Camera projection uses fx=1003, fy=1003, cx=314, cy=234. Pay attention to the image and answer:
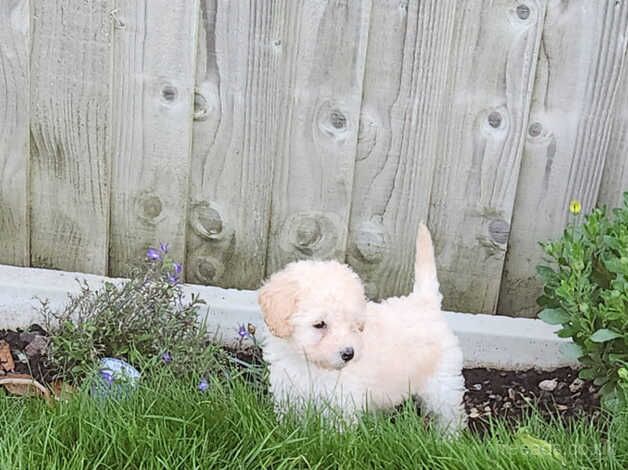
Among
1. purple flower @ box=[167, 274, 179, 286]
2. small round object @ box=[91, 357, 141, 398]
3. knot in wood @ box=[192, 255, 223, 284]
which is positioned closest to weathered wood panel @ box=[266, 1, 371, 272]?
knot in wood @ box=[192, 255, 223, 284]

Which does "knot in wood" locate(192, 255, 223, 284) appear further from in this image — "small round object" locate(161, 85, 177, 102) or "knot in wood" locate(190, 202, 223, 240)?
"small round object" locate(161, 85, 177, 102)

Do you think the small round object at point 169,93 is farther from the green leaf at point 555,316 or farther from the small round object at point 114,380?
the green leaf at point 555,316

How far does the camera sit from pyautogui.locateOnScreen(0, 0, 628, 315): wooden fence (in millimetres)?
3314

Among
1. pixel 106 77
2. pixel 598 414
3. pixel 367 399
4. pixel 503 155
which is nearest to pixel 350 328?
pixel 367 399

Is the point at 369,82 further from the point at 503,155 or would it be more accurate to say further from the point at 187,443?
the point at 187,443

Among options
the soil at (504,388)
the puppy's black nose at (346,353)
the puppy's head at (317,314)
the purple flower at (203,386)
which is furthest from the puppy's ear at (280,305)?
the soil at (504,388)

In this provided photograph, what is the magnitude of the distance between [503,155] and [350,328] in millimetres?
1057

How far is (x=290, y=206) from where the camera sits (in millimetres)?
3518

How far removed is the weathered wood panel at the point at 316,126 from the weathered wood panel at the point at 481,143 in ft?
1.04

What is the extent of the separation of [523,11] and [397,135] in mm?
577

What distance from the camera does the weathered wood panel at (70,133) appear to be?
3336 millimetres

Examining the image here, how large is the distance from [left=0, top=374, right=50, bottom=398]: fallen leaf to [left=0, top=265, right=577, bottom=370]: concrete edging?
51cm

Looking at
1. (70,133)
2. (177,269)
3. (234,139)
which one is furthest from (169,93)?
Answer: (177,269)

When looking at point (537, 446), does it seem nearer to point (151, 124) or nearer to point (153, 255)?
point (153, 255)
